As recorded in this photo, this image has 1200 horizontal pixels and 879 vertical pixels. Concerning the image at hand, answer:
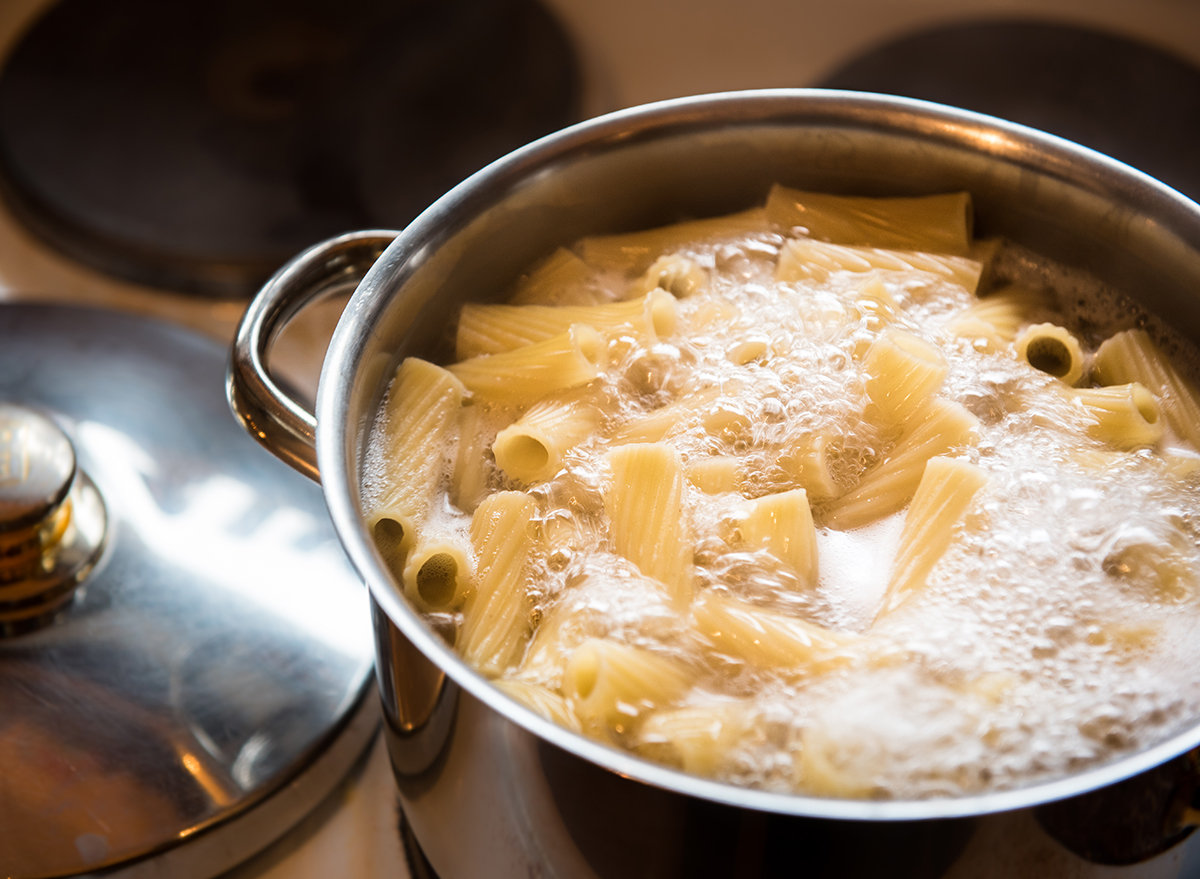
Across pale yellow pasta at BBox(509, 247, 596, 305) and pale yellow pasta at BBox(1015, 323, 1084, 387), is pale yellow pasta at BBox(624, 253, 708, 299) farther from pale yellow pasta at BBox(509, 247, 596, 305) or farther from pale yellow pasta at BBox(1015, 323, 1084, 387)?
pale yellow pasta at BBox(1015, 323, 1084, 387)

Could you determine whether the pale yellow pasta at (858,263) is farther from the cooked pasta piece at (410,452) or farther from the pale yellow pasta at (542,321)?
the cooked pasta piece at (410,452)

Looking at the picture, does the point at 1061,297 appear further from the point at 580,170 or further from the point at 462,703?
the point at 462,703

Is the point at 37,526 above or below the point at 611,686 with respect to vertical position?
below

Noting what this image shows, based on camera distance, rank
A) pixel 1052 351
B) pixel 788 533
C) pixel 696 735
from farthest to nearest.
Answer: pixel 1052 351, pixel 788 533, pixel 696 735

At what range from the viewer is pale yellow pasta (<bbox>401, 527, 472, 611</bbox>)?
2.04 feet

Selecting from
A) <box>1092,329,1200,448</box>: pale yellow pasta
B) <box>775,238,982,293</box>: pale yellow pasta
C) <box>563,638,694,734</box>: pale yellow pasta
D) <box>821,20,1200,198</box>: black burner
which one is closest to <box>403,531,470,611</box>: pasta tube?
<box>563,638,694,734</box>: pale yellow pasta

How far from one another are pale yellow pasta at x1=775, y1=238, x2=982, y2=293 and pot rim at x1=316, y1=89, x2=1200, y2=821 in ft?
0.27

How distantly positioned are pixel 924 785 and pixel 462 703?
0.22 metres

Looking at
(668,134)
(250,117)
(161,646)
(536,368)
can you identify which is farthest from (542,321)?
(250,117)

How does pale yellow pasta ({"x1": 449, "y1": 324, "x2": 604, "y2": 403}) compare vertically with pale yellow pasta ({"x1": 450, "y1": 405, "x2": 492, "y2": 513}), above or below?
above

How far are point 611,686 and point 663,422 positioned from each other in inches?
8.5

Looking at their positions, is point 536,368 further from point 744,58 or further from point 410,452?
point 744,58

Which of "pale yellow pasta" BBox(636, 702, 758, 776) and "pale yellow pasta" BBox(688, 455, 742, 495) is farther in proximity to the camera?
"pale yellow pasta" BBox(688, 455, 742, 495)

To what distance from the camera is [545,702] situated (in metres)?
0.54
